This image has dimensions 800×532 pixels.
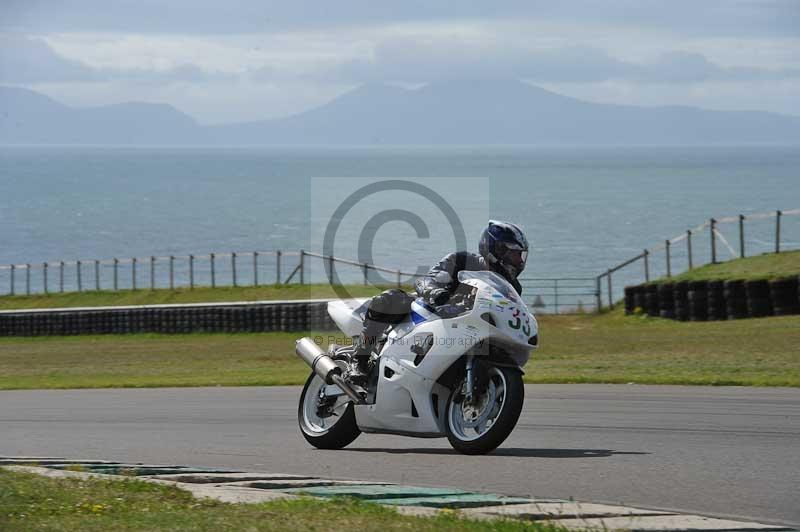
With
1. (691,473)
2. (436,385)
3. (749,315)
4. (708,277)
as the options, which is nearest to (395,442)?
(436,385)

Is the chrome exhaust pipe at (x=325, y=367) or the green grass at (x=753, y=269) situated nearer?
the chrome exhaust pipe at (x=325, y=367)

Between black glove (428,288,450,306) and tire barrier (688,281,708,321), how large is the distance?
18.4m

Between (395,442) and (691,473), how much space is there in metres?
3.08

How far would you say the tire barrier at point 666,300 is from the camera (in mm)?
28031

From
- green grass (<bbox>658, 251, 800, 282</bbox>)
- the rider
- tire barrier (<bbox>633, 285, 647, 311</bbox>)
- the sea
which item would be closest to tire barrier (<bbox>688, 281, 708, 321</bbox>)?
green grass (<bbox>658, 251, 800, 282</bbox>)

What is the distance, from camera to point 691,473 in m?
8.15

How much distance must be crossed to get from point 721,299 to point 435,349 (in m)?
18.4

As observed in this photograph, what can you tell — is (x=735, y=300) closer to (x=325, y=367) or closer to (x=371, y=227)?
(x=325, y=367)

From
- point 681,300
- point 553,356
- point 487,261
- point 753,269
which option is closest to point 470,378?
point 487,261

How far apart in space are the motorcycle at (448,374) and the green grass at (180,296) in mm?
25405

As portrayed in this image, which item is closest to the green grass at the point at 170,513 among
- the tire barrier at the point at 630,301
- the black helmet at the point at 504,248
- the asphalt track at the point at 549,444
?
the asphalt track at the point at 549,444

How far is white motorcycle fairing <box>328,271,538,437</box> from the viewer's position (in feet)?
29.4

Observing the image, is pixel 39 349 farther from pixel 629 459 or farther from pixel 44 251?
pixel 44 251

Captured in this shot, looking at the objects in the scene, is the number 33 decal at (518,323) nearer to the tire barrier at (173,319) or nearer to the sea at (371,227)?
the tire barrier at (173,319)
